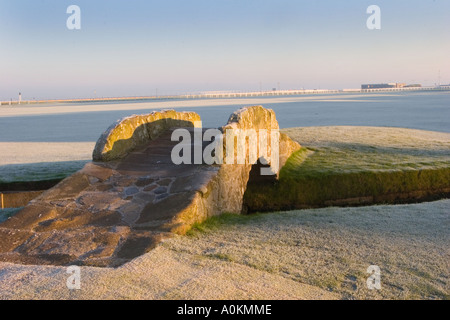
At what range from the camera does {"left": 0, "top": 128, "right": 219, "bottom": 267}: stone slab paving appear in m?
5.91

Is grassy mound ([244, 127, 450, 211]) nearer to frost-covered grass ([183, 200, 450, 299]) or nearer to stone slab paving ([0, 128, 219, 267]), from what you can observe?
frost-covered grass ([183, 200, 450, 299])

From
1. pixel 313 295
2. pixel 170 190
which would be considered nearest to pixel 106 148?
pixel 170 190

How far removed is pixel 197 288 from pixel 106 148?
535cm

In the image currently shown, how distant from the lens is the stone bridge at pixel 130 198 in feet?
19.9

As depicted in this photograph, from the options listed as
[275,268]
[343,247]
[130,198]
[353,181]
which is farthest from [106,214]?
[353,181]

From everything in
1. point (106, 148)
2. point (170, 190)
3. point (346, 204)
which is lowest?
point (346, 204)

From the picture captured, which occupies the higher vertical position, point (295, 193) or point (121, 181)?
point (121, 181)

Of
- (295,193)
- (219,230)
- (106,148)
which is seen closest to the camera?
(219,230)

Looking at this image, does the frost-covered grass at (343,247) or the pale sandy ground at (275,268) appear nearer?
the pale sandy ground at (275,268)

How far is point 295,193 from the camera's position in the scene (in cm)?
1140

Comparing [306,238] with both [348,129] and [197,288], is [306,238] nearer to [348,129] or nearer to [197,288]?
[197,288]

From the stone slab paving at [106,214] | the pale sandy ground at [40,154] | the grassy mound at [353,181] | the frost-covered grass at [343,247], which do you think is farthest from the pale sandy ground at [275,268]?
the pale sandy ground at [40,154]

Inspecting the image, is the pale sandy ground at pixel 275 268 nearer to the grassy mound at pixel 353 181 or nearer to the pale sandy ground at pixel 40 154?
the grassy mound at pixel 353 181

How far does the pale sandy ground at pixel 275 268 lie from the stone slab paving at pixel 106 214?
543mm
